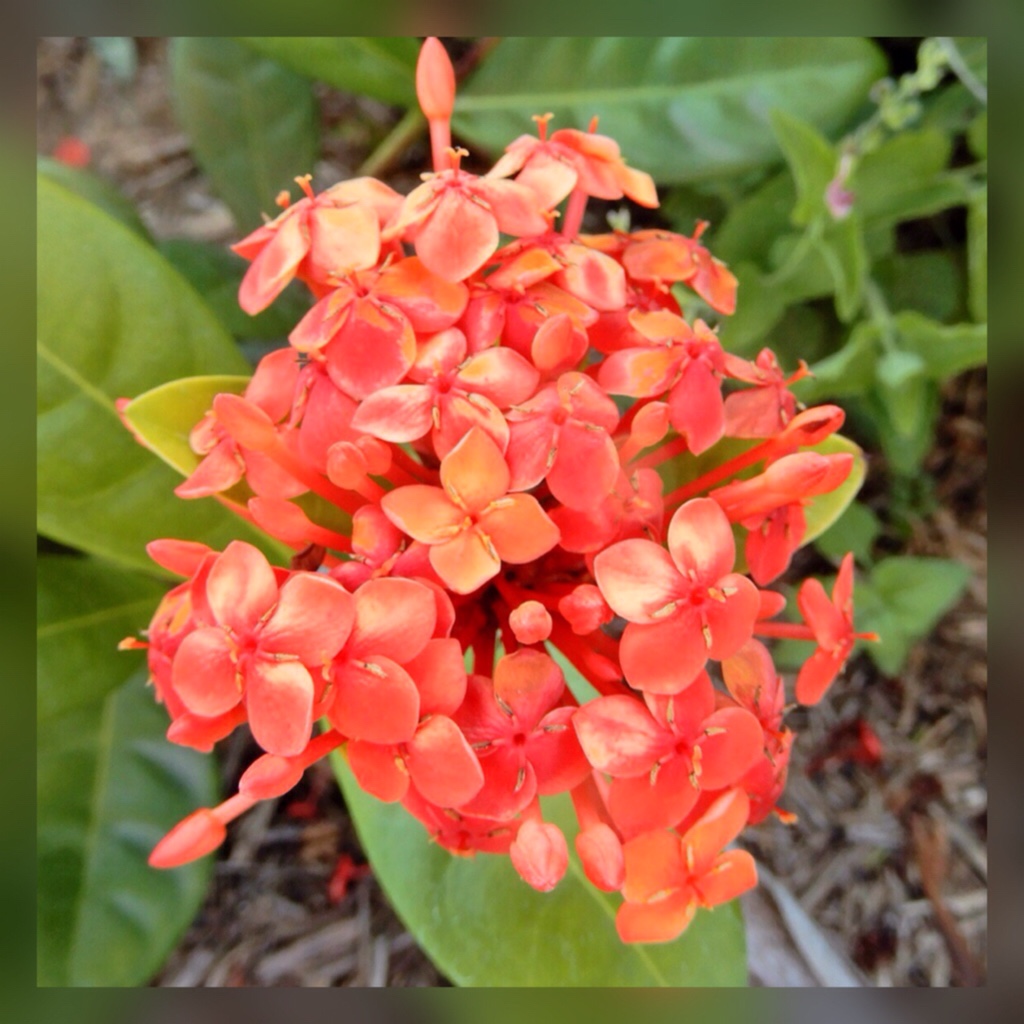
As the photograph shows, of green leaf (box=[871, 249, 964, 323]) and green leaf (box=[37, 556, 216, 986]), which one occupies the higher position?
green leaf (box=[871, 249, 964, 323])

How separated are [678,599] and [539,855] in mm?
145

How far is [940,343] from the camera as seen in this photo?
0.83 metres

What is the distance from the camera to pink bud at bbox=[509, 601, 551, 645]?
1.54ft

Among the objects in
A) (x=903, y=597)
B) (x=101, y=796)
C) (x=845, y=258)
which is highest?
(x=845, y=258)

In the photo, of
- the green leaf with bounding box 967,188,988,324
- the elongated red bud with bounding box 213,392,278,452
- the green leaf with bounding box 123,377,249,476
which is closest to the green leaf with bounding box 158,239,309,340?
the green leaf with bounding box 123,377,249,476

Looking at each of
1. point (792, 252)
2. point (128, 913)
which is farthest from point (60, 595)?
point (792, 252)

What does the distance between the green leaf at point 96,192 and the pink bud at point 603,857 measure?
655 mm

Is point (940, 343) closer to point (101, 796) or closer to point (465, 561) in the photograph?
point (465, 561)

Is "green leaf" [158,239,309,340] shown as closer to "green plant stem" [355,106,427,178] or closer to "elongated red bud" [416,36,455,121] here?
"green plant stem" [355,106,427,178]

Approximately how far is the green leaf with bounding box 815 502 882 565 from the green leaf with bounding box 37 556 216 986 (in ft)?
2.10

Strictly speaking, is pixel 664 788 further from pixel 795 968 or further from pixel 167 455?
pixel 795 968

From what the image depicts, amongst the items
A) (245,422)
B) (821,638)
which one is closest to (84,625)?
(245,422)

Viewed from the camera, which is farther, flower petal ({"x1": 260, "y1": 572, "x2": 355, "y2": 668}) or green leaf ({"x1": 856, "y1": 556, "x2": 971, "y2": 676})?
green leaf ({"x1": 856, "y1": 556, "x2": 971, "y2": 676})

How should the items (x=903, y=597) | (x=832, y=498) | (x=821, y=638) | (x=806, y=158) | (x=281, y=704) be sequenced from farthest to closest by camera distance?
1. (x=903, y=597)
2. (x=806, y=158)
3. (x=832, y=498)
4. (x=821, y=638)
5. (x=281, y=704)
